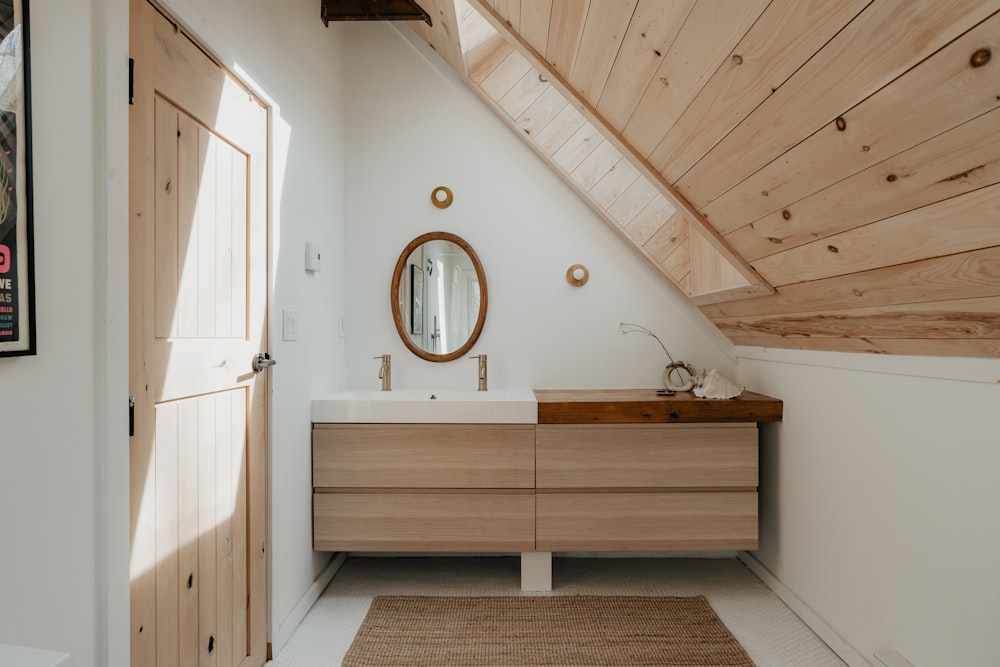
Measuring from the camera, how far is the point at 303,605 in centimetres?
228

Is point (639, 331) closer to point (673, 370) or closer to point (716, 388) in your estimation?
point (673, 370)

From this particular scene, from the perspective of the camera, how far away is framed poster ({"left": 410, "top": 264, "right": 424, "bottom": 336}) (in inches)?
115

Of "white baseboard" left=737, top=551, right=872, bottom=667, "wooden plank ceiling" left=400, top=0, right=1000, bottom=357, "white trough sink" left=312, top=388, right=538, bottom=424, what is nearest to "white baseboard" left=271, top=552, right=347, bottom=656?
"white trough sink" left=312, top=388, right=538, bottom=424

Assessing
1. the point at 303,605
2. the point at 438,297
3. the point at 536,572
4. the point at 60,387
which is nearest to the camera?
the point at 60,387

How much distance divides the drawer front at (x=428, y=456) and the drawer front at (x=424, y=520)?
0.05 m

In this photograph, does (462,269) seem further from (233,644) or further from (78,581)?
(78,581)

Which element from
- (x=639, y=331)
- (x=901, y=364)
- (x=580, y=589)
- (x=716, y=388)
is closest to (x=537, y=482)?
(x=580, y=589)

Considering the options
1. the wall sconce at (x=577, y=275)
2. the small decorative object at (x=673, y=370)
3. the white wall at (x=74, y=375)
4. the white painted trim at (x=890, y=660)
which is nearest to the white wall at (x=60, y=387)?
the white wall at (x=74, y=375)

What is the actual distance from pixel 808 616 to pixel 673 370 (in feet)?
3.61

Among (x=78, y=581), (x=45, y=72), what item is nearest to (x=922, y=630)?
(x=78, y=581)

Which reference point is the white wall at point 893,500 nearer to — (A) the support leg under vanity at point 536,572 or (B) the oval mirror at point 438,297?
(A) the support leg under vanity at point 536,572

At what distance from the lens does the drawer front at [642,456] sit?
242 centimetres

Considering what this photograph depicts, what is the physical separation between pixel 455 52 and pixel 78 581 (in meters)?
2.27

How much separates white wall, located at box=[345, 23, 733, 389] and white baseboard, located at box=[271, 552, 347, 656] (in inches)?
31.3
